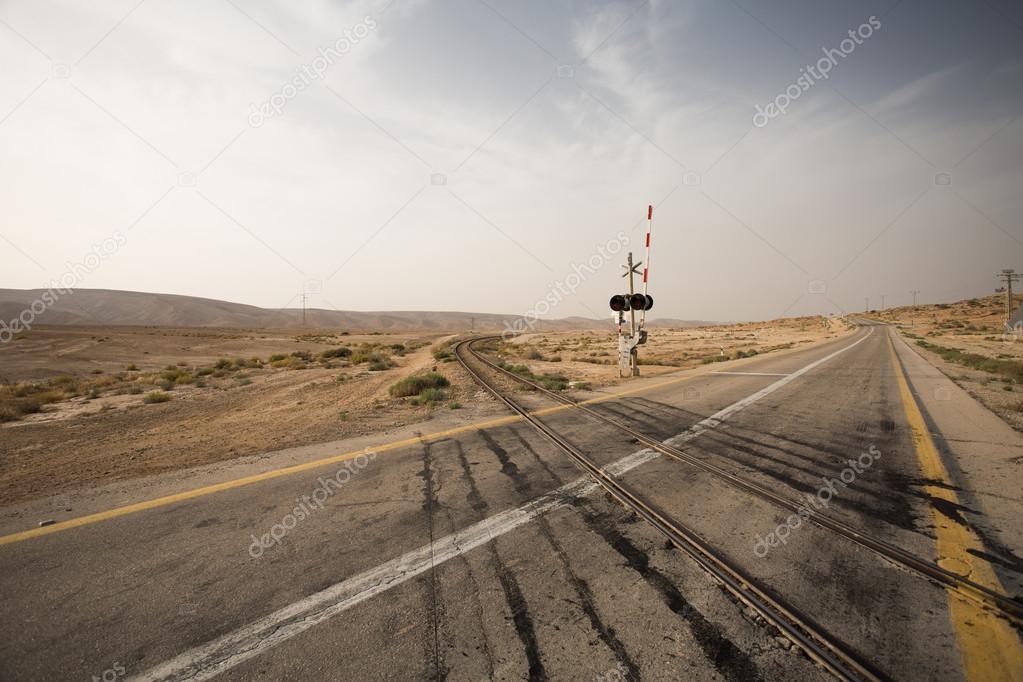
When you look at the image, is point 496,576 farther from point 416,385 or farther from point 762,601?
point 416,385

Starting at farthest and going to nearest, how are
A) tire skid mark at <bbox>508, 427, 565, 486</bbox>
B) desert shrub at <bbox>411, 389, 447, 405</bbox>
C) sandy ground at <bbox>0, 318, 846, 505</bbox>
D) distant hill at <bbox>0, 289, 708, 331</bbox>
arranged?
distant hill at <bbox>0, 289, 708, 331</bbox>
desert shrub at <bbox>411, 389, 447, 405</bbox>
sandy ground at <bbox>0, 318, 846, 505</bbox>
tire skid mark at <bbox>508, 427, 565, 486</bbox>

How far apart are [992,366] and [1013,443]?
12.9 m

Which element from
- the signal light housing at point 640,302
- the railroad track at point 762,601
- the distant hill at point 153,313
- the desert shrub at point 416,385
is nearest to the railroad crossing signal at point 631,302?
the signal light housing at point 640,302

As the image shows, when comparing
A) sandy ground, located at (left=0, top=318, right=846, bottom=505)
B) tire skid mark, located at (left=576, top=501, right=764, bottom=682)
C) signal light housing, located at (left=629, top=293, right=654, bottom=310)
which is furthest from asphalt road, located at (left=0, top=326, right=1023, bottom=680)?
signal light housing, located at (left=629, top=293, right=654, bottom=310)

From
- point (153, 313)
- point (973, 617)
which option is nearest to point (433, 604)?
point (973, 617)

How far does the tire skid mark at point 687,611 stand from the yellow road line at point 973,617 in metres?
0.99

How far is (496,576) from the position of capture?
103 inches

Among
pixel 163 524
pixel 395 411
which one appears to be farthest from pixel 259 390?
pixel 163 524

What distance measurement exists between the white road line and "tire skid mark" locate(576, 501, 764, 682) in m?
0.58

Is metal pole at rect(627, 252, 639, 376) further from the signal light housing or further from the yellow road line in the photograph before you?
the yellow road line

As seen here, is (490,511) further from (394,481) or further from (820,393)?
(820,393)

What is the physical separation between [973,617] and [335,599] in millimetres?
3627

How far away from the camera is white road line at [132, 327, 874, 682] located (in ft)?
6.49

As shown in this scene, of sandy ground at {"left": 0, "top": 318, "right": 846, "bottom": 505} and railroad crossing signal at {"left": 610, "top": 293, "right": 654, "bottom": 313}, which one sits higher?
railroad crossing signal at {"left": 610, "top": 293, "right": 654, "bottom": 313}
